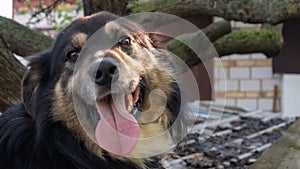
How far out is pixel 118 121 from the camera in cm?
262

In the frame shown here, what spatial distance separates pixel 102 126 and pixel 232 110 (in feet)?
21.3

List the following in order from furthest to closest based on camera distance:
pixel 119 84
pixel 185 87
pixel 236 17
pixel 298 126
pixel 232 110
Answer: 1. pixel 232 110
2. pixel 298 126
3. pixel 236 17
4. pixel 185 87
5. pixel 119 84

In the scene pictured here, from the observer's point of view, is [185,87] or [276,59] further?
[276,59]

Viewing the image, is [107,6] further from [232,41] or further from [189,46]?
[232,41]

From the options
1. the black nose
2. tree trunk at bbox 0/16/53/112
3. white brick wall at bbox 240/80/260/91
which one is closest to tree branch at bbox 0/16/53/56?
tree trunk at bbox 0/16/53/112

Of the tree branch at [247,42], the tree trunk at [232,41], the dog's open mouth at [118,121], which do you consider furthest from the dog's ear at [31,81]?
the tree branch at [247,42]

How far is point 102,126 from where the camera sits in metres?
2.64

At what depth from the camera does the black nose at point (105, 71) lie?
2.46m

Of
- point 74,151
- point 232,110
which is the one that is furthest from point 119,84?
point 232,110

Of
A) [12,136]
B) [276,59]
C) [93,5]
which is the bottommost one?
[276,59]

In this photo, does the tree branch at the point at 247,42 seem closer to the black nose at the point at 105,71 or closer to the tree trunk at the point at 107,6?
the tree trunk at the point at 107,6

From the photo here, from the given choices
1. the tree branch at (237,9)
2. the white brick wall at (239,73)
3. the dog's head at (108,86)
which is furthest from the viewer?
the white brick wall at (239,73)

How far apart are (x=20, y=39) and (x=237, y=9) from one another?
185 cm

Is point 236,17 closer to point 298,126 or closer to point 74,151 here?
point 298,126
